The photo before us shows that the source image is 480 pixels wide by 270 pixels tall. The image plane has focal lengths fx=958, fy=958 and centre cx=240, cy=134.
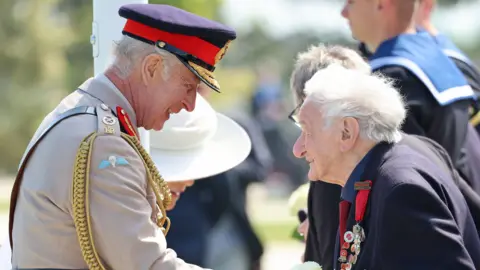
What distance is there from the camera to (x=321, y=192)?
4.21 m

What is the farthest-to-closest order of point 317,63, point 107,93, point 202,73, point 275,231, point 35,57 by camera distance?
point 35,57 < point 275,231 < point 317,63 < point 202,73 < point 107,93

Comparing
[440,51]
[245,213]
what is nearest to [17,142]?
[245,213]

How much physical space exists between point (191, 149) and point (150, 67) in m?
1.42

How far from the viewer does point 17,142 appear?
2016cm

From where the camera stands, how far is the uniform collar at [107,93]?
10.5ft

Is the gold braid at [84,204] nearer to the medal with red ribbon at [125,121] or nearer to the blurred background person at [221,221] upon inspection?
the medal with red ribbon at [125,121]

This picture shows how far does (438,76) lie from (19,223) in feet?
8.04

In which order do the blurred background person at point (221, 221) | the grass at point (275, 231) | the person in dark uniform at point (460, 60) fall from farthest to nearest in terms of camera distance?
the grass at point (275, 231)
the blurred background person at point (221, 221)
the person in dark uniform at point (460, 60)

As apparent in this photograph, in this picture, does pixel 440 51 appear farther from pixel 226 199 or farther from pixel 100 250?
pixel 100 250

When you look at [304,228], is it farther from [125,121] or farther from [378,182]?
[125,121]

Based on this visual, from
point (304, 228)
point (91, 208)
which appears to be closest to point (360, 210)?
point (91, 208)

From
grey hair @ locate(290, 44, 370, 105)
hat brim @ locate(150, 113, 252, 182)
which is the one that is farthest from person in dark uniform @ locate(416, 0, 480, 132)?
hat brim @ locate(150, 113, 252, 182)

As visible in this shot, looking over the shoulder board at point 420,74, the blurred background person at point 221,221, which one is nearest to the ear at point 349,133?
the shoulder board at point 420,74

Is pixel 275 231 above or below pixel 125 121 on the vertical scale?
below
